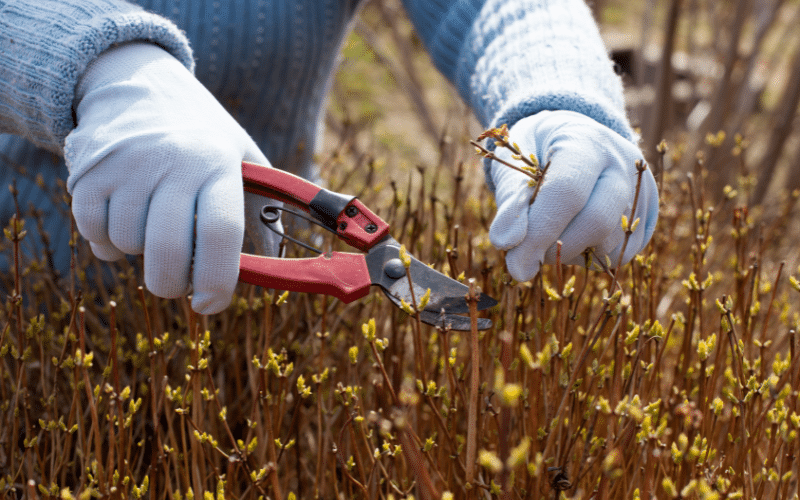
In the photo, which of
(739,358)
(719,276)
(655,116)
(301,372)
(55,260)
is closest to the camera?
(739,358)

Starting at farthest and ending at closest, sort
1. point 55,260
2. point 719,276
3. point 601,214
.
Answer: point 55,260 < point 719,276 < point 601,214

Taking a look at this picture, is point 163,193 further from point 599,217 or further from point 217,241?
point 599,217

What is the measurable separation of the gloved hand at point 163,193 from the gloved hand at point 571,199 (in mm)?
427

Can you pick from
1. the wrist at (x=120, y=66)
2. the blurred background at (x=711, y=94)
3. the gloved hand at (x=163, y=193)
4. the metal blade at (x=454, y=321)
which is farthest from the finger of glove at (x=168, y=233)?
the blurred background at (x=711, y=94)

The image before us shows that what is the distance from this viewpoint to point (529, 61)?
48.4 inches

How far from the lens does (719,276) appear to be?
5.40 feet

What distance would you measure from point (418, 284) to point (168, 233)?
0.39 meters

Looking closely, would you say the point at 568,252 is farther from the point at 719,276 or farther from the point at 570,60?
the point at 719,276

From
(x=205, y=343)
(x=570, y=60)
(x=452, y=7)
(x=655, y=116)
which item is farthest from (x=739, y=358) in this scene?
(x=655, y=116)


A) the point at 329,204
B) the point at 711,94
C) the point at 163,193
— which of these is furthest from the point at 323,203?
the point at 711,94

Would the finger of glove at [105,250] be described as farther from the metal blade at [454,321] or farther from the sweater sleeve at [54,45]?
the metal blade at [454,321]

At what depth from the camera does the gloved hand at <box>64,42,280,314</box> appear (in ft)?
3.14

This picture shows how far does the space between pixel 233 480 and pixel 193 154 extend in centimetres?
55

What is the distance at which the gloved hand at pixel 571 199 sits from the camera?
1.00 metres
